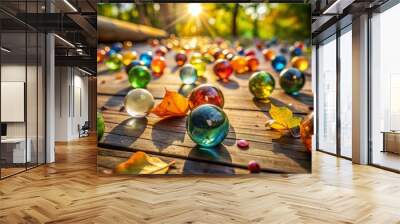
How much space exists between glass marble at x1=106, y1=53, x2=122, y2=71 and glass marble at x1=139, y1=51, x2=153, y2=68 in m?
0.28

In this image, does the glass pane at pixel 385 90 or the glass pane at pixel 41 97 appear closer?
the glass pane at pixel 385 90

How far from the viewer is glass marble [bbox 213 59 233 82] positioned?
530cm

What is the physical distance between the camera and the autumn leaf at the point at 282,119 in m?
5.24

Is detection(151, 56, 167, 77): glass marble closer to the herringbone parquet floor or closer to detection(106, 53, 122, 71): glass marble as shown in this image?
detection(106, 53, 122, 71): glass marble

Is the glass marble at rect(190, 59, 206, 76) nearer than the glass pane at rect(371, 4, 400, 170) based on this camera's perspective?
Yes

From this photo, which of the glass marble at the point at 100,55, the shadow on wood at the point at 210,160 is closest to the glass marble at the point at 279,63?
the shadow on wood at the point at 210,160

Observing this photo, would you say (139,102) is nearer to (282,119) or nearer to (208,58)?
(208,58)

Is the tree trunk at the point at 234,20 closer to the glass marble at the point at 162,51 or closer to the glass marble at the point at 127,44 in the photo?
the glass marble at the point at 162,51

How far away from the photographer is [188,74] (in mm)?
5258

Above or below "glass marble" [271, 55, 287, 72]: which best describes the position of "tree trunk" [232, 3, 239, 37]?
above

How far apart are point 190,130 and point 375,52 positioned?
135 inches

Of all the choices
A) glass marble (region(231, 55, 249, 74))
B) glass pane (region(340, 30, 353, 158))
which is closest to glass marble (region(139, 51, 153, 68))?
glass marble (region(231, 55, 249, 74))

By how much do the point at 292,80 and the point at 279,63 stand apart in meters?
0.28

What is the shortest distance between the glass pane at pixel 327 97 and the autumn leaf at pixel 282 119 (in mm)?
3003
